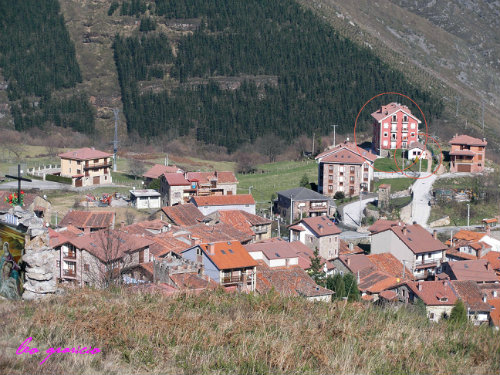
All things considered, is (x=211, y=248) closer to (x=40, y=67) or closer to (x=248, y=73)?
(x=248, y=73)

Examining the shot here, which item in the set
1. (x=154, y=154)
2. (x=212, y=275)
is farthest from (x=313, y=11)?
(x=212, y=275)

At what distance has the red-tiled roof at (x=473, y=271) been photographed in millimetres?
30558

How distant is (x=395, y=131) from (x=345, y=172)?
863 cm

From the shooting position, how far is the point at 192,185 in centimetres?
4703

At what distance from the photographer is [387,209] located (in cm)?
4447

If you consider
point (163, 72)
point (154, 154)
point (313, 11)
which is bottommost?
point (154, 154)

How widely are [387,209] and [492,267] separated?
11.5 m

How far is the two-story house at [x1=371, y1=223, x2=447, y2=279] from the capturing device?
3538 centimetres

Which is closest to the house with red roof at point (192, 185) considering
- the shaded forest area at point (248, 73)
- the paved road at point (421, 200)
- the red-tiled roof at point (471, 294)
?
the paved road at point (421, 200)

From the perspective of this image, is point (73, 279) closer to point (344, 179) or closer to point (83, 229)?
point (83, 229)

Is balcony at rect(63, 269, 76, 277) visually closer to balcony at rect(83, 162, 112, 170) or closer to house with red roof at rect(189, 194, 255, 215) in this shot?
house with red roof at rect(189, 194, 255, 215)

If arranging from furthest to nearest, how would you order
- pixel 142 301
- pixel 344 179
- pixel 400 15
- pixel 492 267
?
1. pixel 400 15
2. pixel 344 179
3. pixel 492 267
4. pixel 142 301

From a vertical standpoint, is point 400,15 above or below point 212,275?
above

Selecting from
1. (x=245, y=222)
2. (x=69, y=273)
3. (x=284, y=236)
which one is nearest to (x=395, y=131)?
(x=284, y=236)
